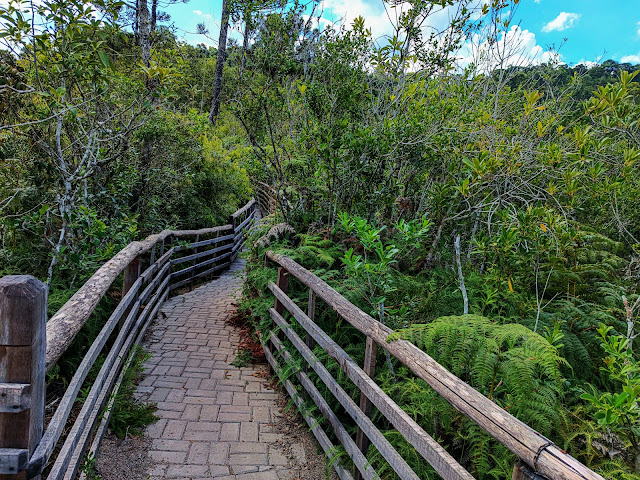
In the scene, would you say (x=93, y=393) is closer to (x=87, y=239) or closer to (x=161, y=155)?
(x=87, y=239)

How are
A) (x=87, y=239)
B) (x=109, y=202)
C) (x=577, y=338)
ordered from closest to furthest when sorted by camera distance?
1. (x=577, y=338)
2. (x=87, y=239)
3. (x=109, y=202)

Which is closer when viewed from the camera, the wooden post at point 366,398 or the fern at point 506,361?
the fern at point 506,361

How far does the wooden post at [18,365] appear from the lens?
4.85ft

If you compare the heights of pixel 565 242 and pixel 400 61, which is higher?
pixel 400 61

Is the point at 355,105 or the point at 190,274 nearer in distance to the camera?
the point at 355,105

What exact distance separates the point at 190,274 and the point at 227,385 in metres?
4.66

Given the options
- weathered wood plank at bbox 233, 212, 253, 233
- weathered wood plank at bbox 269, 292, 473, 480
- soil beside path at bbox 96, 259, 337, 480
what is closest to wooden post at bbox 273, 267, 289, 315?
weathered wood plank at bbox 269, 292, 473, 480

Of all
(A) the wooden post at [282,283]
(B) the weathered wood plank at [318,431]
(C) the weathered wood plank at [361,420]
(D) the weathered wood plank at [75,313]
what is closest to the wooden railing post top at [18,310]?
(D) the weathered wood plank at [75,313]

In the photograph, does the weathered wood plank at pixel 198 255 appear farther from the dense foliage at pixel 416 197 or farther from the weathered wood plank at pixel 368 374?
the weathered wood plank at pixel 368 374

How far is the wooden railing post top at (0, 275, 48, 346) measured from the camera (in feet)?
4.82

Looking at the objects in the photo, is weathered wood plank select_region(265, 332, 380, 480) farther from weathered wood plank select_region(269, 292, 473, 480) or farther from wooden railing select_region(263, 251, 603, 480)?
weathered wood plank select_region(269, 292, 473, 480)

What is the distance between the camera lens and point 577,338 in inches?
117

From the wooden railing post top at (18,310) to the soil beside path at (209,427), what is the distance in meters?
1.88

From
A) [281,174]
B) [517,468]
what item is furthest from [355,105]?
[517,468]
